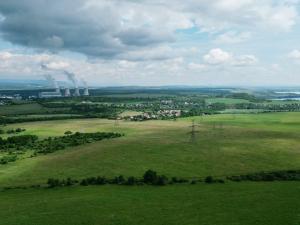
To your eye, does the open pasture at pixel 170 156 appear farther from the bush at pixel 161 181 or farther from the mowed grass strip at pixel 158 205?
the mowed grass strip at pixel 158 205

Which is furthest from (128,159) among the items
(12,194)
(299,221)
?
(299,221)

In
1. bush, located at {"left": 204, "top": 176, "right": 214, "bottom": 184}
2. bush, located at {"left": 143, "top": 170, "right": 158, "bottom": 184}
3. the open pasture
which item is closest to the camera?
bush, located at {"left": 143, "top": 170, "right": 158, "bottom": 184}

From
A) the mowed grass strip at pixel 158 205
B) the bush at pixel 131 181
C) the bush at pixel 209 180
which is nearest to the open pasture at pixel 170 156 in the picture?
the bush at pixel 209 180

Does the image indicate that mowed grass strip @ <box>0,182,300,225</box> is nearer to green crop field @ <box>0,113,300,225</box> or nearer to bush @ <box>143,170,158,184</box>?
green crop field @ <box>0,113,300,225</box>

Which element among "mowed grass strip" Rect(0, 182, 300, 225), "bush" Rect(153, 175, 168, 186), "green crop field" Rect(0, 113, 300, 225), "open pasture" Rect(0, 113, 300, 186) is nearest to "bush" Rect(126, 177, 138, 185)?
"mowed grass strip" Rect(0, 182, 300, 225)

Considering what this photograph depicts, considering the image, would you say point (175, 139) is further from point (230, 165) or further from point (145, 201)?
point (145, 201)

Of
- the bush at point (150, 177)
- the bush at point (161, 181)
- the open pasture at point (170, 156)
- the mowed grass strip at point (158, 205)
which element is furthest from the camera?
the open pasture at point (170, 156)

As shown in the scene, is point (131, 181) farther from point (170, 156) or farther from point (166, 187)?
point (170, 156)

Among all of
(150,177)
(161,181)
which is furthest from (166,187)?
(150,177)
